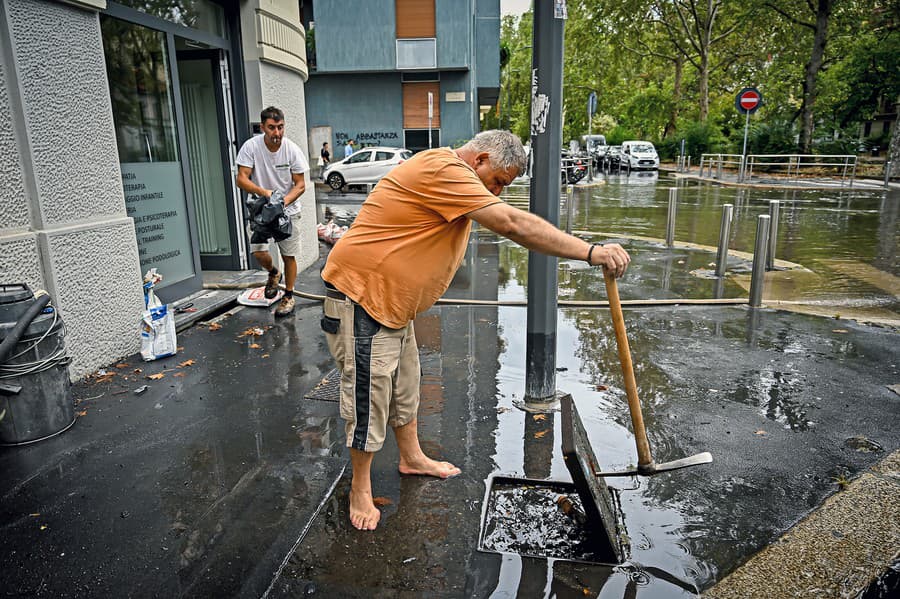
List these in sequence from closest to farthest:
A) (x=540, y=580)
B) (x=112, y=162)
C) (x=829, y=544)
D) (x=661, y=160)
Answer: (x=540, y=580), (x=829, y=544), (x=112, y=162), (x=661, y=160)

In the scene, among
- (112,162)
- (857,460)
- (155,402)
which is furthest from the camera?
(112,162)

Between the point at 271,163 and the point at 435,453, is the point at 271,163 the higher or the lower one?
the higher one

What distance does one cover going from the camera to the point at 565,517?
10.4 ft

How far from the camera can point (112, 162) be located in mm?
5242

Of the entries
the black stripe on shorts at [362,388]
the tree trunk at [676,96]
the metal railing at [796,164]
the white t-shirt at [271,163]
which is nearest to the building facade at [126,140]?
the white t-shirt at [271,163]

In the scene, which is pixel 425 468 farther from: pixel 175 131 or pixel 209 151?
pixel 209 151

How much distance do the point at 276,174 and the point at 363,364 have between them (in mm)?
4179

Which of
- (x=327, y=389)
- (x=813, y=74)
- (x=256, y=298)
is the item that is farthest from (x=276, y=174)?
(x=813, y=74)

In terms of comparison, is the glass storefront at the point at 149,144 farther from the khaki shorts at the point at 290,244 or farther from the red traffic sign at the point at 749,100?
the red traffic sign at the point at 749,100

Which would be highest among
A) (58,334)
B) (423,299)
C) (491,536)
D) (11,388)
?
(423,299)

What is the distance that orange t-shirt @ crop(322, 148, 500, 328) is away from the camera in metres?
2.83

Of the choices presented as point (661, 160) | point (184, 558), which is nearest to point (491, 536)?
point (184, 558)

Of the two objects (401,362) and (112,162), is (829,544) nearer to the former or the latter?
(401,362)

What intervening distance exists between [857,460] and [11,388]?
483 cm
